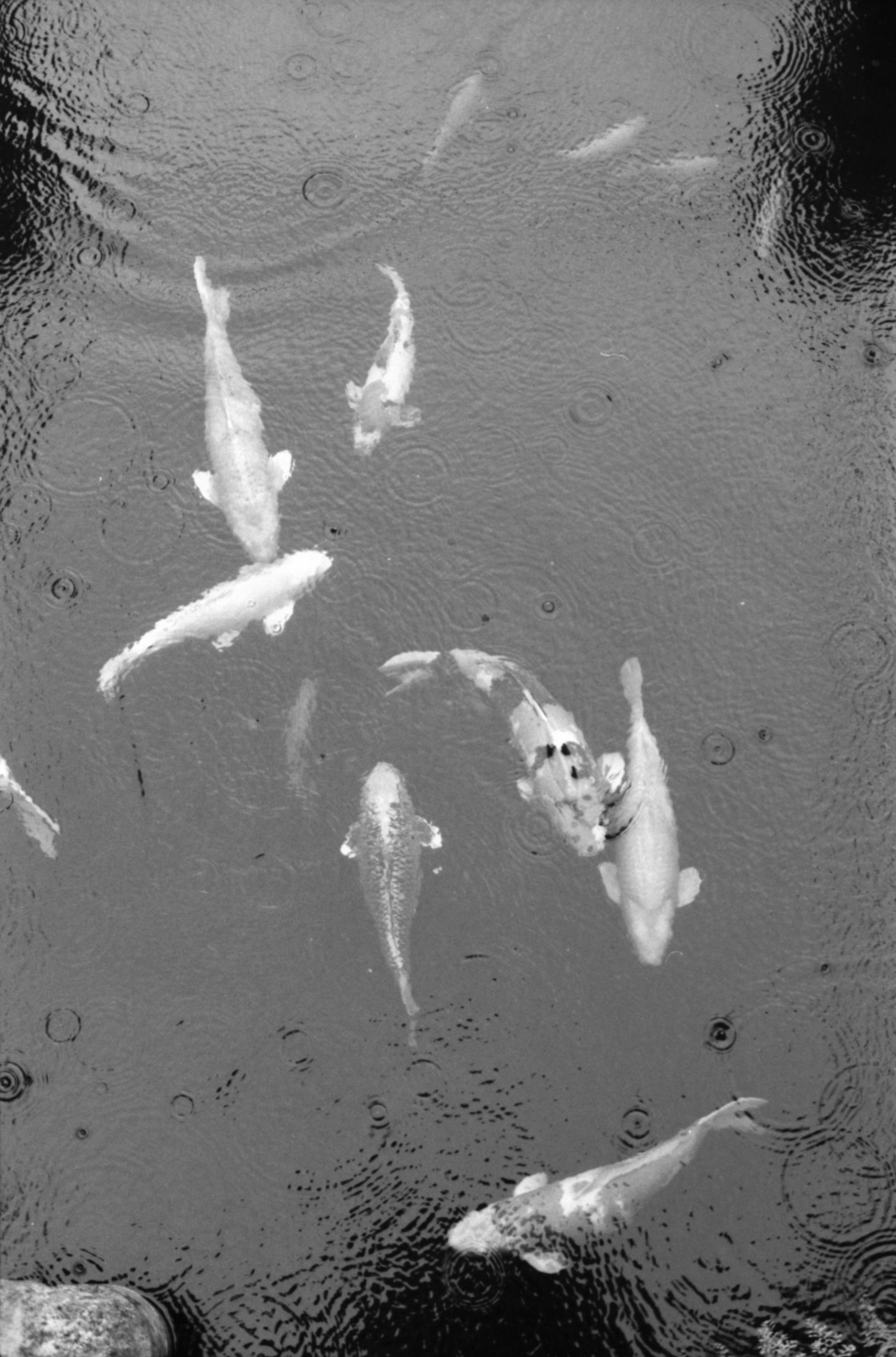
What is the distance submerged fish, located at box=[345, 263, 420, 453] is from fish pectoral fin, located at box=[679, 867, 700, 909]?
2760 millimetres

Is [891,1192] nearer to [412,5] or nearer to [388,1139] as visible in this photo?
[388,1139]

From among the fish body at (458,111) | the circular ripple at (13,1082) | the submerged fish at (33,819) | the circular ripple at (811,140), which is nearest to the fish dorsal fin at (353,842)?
the submerged fish at (33,819)

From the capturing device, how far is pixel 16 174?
27.0ft

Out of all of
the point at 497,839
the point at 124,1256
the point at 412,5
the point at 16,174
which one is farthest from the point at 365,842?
the point at 412,5

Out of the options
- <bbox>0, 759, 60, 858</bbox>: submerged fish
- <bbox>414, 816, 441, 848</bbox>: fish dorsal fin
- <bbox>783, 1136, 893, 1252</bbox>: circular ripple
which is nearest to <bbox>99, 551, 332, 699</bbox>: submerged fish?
<bbox>0, 759, 60, 858</bbox>: submerged fish

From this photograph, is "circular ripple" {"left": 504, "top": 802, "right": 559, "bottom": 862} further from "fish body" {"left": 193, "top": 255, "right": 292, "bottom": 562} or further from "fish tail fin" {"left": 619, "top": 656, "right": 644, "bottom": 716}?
"fish body" {"left": 193, "top": 255, "right": 292, "bottom": 562}

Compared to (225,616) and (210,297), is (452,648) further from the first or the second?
(210,297)

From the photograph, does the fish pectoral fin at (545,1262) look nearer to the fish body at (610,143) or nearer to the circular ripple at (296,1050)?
the circular ripple at (296,1050)

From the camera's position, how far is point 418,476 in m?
7.58

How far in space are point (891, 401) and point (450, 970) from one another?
12.8ft

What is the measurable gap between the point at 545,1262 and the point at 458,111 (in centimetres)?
625

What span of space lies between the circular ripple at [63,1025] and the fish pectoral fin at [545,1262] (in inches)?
91.9

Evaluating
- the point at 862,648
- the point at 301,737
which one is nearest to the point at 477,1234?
the point at 301,737

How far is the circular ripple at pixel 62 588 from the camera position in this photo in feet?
24.2
